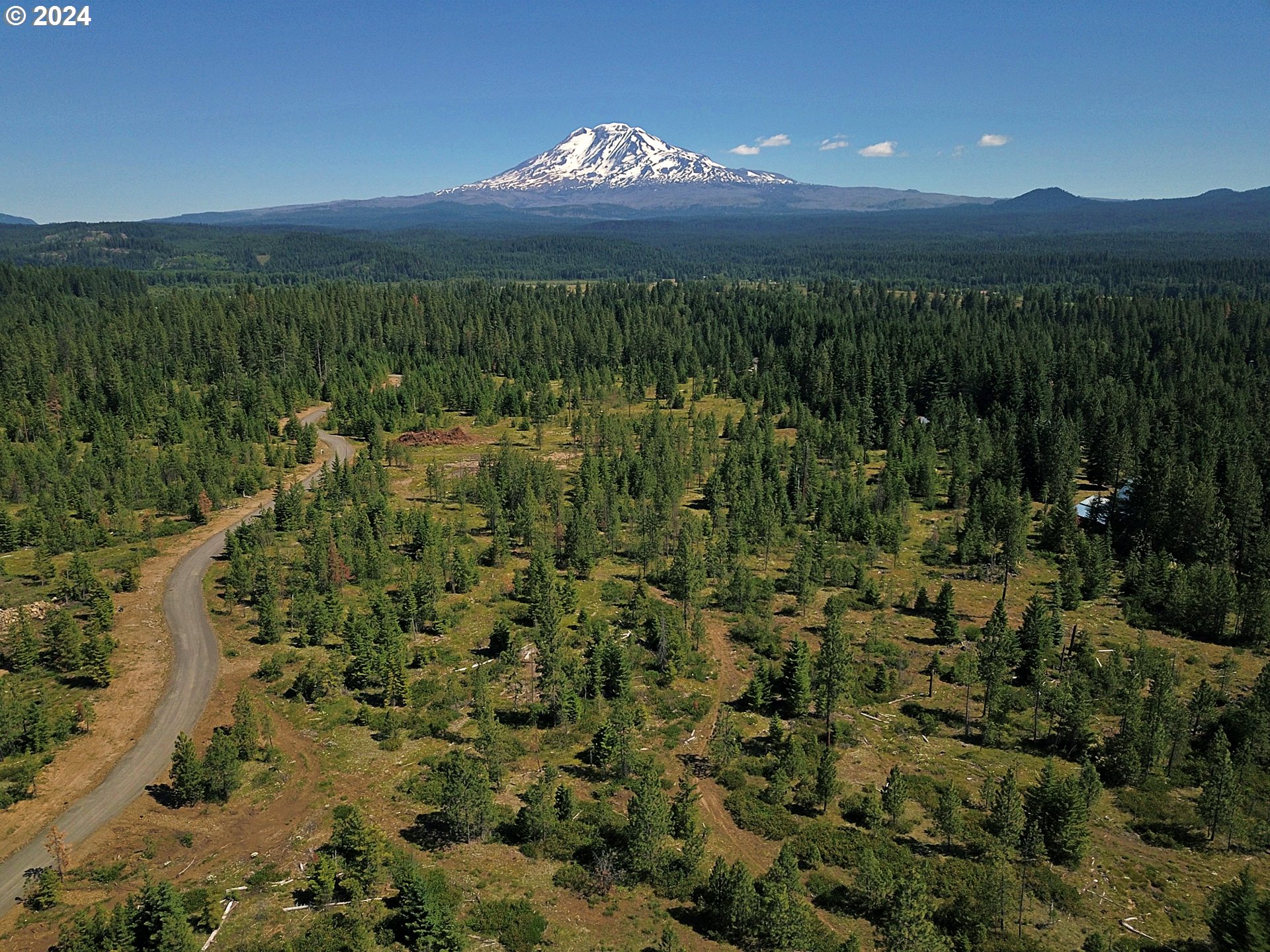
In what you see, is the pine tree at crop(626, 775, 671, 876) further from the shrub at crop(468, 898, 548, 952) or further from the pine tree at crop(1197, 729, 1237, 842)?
the pine tree at crop(1197, 729, 1237, 842)

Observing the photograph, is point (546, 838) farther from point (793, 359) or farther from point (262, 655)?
point (793, 359)

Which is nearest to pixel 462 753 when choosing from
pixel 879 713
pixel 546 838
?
pixel 546 838

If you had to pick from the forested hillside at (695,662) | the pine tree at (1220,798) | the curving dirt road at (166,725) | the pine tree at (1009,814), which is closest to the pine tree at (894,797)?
the forested hillside at (695,662)

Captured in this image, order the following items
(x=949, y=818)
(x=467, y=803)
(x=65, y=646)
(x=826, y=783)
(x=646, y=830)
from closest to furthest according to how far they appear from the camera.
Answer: (x=646, y=830) < (x=949, y=818) < (x=467, y=803) < (x=826, y=783) < (x=65, y=646)

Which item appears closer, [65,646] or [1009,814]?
[1009,814]

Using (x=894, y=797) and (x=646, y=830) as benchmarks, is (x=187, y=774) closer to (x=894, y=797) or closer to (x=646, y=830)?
(x=646, y=830)

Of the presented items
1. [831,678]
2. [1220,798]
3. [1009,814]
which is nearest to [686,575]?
[831,678]

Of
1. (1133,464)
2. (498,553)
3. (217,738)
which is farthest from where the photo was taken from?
(1133,464)
